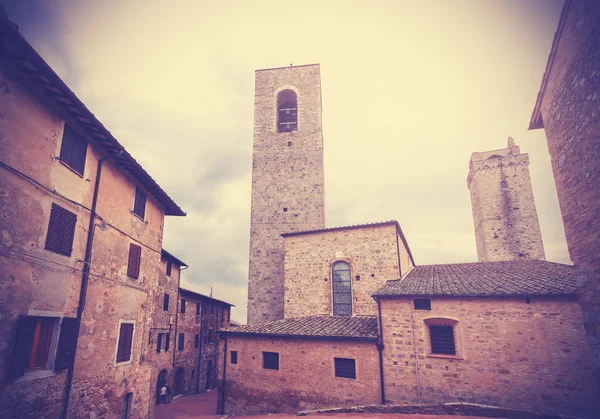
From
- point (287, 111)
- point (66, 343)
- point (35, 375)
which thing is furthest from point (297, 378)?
point (287, 111)

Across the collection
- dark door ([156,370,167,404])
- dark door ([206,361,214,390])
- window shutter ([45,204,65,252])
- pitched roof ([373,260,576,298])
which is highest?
window shutter ([45,204,65,252])

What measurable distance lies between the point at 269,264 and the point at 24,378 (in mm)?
14285

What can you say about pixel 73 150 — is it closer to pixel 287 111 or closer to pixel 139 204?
pixel 139 204

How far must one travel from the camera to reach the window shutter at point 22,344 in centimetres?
596

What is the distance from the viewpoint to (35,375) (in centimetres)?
643

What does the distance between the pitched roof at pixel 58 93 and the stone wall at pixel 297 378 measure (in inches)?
331

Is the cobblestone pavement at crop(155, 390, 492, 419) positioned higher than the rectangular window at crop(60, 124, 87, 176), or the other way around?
the rectangular window at crop(60, 124, 87, 176)

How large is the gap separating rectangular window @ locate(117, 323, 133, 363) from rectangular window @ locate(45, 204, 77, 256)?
3.19 m

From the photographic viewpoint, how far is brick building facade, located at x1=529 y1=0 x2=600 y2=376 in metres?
6.28

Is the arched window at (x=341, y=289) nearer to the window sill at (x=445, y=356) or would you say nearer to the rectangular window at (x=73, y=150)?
the window sill at (x=445, y=356)

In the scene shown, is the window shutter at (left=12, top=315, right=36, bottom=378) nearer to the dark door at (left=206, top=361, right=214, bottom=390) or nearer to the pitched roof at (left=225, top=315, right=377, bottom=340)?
the pitched roof at (left=225, top=315, right=377, bottom=340)

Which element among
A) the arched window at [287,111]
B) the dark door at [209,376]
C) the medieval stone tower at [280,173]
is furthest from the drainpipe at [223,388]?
the arched window at [287,111]

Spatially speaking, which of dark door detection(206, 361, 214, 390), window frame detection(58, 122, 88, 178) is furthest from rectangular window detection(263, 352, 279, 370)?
dark door detection(206, 361, 214, 390)

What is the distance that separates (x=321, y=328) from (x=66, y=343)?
9.04 metres
